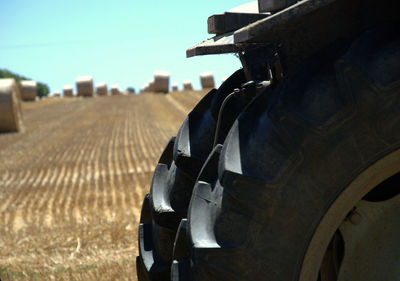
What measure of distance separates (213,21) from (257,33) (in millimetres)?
846

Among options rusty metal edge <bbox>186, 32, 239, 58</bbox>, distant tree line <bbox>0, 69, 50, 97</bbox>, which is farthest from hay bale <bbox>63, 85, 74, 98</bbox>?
distant tree line <bbox>0, 69, 50, 97</bbox>

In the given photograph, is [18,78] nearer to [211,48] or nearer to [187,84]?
[187,84]

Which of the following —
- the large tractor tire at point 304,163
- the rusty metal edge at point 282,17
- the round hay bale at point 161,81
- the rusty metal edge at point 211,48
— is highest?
the rusty metal edge at point 282,17

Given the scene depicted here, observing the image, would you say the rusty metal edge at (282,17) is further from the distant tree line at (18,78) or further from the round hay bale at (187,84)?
the distant tree line at (18,78)

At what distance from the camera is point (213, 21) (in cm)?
241

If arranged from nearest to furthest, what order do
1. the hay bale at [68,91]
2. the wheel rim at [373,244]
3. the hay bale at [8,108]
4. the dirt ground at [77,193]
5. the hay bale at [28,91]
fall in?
1. the wheel rim at [373,244]
2. the dirt ground at [77,193]
3. the hay bale at [8,108]
4. the hay bale at [28,91]
5. the hay bale at [68,91]

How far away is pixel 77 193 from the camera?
844 centimetres

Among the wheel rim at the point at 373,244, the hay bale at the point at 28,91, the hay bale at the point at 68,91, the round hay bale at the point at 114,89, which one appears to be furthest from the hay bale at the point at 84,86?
the wheel rim at the point at 373,244

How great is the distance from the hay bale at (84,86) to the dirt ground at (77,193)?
528 inches

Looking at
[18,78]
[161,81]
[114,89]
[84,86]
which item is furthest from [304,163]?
[18,78]

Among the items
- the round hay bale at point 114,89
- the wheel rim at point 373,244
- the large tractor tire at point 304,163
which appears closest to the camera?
the large tractor tire at point 304,163

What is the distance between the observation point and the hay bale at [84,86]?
3588 cm

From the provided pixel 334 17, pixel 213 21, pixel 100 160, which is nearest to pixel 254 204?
pixel 334 17

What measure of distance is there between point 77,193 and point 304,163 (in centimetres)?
727
